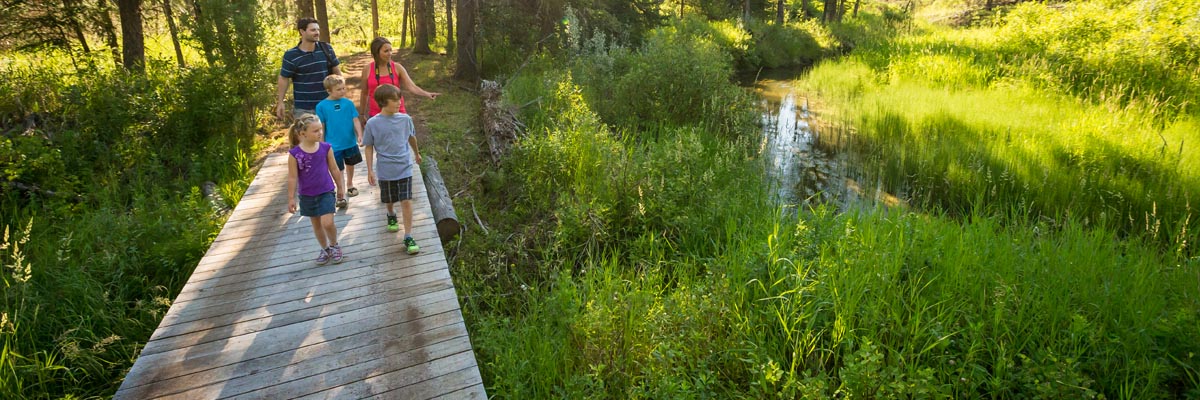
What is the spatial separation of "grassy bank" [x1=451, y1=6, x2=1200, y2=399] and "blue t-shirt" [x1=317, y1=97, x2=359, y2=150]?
1.62m

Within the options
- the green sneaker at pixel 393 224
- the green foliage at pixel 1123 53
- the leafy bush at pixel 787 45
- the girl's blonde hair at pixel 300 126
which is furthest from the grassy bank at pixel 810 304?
the leafy bush at pixel 787 45

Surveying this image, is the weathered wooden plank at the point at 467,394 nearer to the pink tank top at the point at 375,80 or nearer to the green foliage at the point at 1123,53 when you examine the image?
the pink tank top at the point at 375,80

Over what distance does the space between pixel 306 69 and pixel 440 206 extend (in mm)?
2167

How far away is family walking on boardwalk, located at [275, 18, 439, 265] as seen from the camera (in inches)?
178

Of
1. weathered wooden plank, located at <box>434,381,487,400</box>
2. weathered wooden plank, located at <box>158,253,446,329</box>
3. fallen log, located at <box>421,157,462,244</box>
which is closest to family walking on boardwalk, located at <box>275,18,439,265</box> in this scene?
weathered wooden plank, located at <box>158,253,446,329</box>

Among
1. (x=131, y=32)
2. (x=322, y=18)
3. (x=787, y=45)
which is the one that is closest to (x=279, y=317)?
(x=131, y=32)

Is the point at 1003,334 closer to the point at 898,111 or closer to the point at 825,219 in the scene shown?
the point at 825,219

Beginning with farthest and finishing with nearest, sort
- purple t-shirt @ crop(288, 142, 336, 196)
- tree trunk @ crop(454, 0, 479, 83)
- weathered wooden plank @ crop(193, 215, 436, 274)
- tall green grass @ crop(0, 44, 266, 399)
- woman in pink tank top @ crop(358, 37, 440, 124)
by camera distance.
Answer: tree trunk @ crop(454, 0, 479, 83), woman in pink tank top @ crop(358, 37, 440, 124), weathered wooden plank @ crop(193, 215, 436, 274), purple t-shirt @ crop(288, 142, 336, 196), tall green grass @ crop(0, 44, 266, 399)

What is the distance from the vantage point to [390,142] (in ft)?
16.3

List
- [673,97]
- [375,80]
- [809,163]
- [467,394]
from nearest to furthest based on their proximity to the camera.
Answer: [467,394], [375,80], [809,163], [673,97]

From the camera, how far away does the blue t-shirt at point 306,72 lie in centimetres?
634

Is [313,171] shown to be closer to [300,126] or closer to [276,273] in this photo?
[300,126]

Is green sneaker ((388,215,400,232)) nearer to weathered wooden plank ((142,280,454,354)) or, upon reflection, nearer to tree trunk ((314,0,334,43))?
weathered wooden plank ((142,280,454,354))

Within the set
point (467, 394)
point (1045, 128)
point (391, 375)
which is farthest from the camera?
point (1045, 128)
